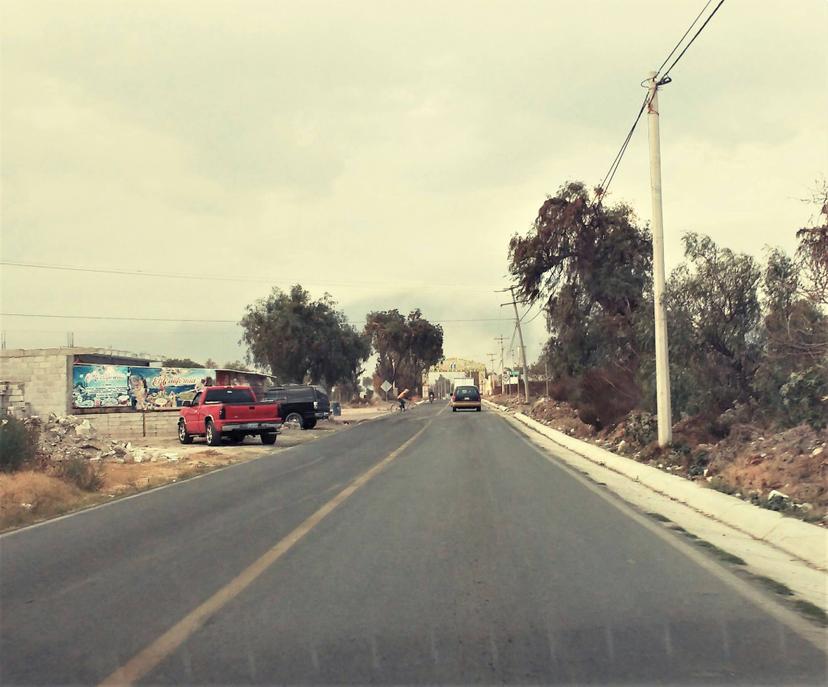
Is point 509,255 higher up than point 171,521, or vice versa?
point 509,255

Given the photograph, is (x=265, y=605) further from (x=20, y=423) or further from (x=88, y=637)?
(x=20, y=423)

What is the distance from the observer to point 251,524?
35.1 feet

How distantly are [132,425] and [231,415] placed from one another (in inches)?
519

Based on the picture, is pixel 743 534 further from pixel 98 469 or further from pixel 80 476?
pixel 98 469

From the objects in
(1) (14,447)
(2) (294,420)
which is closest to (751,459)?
(1) (14,447)

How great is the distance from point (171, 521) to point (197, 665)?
254 inches

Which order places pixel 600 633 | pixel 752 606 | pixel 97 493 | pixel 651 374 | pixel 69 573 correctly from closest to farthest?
1. pixel 600 633
2. pixel 752 606
3. pixel 69 573
4. pixel 97 493
5. pixel 651 374

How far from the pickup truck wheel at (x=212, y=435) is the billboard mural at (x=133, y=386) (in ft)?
43.2

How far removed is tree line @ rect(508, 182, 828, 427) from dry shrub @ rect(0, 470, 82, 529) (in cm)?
1365

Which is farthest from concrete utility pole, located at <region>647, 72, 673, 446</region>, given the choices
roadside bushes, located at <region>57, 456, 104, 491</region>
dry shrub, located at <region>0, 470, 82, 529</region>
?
dry shrub, located at <region>0, 470, 82, 529</region>

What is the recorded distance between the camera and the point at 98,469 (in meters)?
18.5

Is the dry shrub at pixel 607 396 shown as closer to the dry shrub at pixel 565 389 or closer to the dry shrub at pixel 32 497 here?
the dry shrub at pixel 565 389

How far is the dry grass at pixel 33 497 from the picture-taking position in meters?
12.5

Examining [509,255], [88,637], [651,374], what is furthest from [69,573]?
[509,255]
